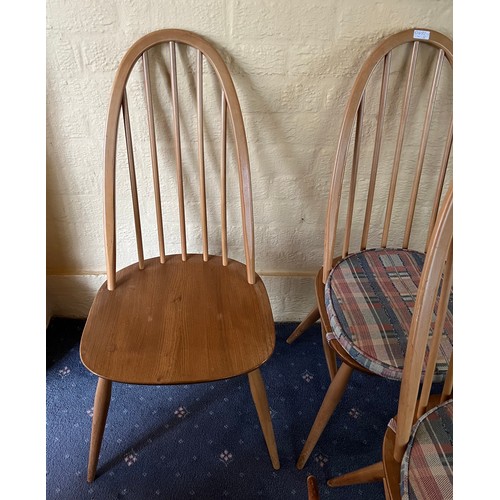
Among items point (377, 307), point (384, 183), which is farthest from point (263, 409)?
point (384, 183)

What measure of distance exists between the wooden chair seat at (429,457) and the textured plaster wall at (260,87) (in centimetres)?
70

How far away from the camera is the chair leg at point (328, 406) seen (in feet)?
3.64

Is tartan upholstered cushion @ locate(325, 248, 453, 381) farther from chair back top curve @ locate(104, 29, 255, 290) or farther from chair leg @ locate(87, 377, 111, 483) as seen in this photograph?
chair leg @ locate(87, 377, 111, 483)

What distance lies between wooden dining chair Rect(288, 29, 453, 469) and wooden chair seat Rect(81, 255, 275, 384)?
0.19 m

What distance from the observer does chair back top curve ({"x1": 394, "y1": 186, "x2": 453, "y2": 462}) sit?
0.68m

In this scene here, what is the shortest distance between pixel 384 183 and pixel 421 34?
1.31 feet

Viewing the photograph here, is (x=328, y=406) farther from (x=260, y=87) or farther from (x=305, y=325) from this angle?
Result: (x=260, y=87)

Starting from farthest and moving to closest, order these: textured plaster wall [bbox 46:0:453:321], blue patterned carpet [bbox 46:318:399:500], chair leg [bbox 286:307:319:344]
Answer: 1. chair leg [bbox 286:307:319:344]
2. blue patterned carpet [bbox 46:318:399:500]
3. textured plaster wall [bbox 46:0:453:321]

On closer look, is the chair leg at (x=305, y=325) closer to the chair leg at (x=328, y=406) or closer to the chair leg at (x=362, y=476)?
the chair leg at (x=328, y=406)

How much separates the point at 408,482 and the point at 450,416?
15 centimetres

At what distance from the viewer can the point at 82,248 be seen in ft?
4.85

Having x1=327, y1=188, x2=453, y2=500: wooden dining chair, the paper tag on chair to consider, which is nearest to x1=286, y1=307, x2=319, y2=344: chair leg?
x1=327, y1=188, x2=453, y2=500: wooden dining chair

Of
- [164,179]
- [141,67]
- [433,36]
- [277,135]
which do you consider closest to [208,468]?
[164,179]

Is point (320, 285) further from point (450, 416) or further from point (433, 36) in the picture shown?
point (433, 36)
